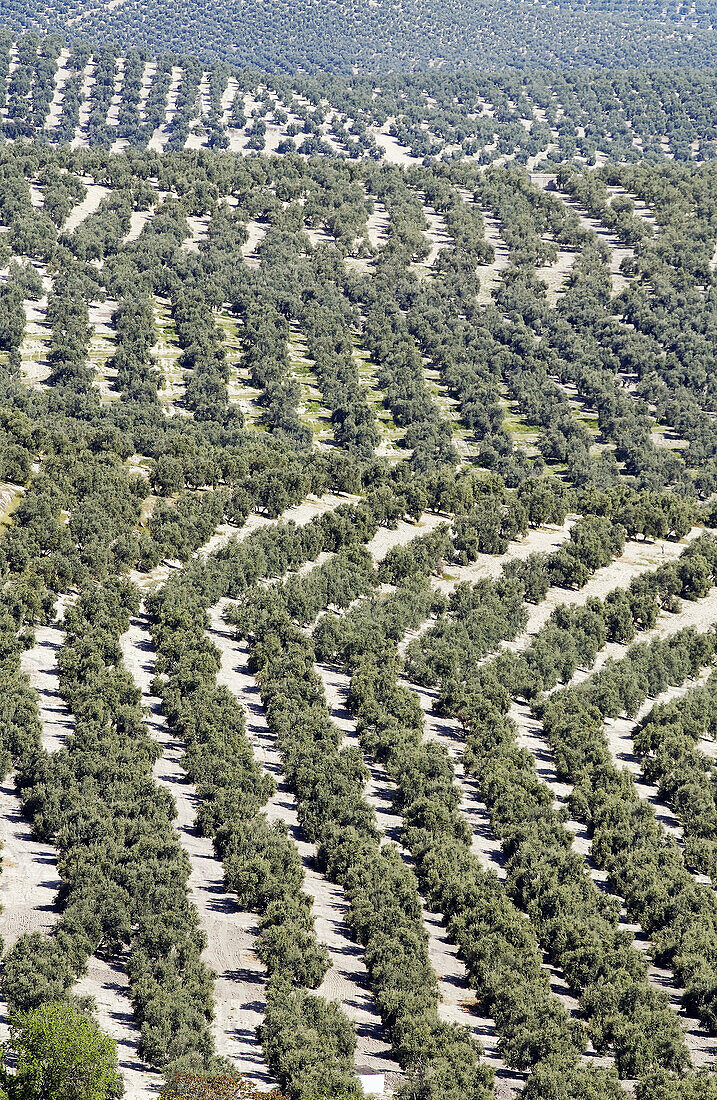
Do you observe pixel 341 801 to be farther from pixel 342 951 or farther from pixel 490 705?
pixel 490 705

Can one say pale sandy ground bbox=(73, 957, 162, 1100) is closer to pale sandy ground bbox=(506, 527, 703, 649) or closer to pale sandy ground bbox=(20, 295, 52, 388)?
pale sandy ground bbox=(506, 527, 703, 649)

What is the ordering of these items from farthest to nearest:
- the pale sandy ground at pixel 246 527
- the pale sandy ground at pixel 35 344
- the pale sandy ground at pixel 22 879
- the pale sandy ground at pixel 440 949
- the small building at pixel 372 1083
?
1. the pale sandy ground at pixel 35 344
2. the pale sandy ground at pixel 246 527
3. the pale sandy ground at pixel 22 879
4. the pale sandy ground at pixel 440 949
5. the small building at pixel 372 1083

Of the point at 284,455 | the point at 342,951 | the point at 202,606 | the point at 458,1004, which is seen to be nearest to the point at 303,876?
the point at 342,951

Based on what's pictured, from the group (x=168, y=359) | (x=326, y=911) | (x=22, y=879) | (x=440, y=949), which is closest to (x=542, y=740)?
(x=440, y=949)

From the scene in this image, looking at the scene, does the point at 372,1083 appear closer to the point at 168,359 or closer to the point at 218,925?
the point at 218,925

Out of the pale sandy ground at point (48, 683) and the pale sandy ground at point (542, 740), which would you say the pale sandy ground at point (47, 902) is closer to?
the pale sandy ground at point (48, 683)

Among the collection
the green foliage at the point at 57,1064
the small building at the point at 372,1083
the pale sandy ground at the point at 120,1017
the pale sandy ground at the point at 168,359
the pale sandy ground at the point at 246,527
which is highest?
the green foliage at the point at 57,1064

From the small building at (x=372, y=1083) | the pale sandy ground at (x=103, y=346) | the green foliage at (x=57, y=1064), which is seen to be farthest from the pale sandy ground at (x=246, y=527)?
the green foliage at (x=57, y=1064)

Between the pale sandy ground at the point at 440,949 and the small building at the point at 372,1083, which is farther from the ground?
the small building at the point at 372,1083

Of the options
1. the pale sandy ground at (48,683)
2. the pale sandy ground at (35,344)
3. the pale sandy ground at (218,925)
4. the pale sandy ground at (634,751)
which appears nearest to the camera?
the pale sandy ground at (218,925)
